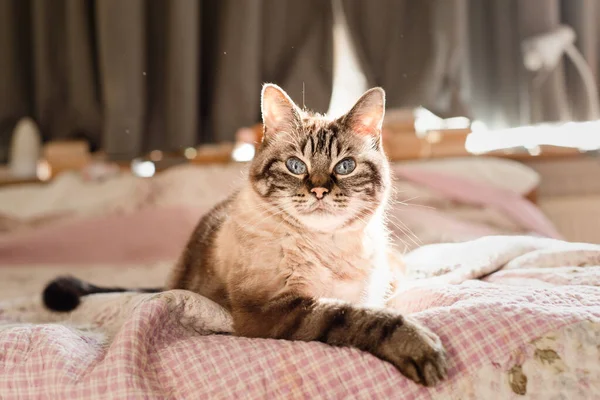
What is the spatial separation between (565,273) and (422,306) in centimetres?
31

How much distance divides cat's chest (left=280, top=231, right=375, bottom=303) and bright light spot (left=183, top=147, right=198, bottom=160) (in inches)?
66.5

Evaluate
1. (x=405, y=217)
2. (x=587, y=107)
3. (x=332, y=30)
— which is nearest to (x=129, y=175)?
(x=332, y=30)

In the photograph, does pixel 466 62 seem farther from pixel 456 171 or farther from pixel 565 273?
pixel 565 273

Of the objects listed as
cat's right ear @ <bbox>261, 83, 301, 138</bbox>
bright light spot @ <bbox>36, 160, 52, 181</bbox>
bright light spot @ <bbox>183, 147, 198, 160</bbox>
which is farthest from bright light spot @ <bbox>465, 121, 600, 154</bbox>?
bright light spot @ <bbox>36, 160, 52, 181</bbox>

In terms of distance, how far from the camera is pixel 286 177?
1030 mm

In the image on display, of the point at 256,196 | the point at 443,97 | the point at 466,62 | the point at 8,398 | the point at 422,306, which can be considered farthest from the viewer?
the point at 466,62

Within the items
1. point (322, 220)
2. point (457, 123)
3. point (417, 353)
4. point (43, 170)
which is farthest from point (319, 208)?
point (43, 170)

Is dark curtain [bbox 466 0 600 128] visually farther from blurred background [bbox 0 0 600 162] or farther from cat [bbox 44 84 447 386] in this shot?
cat [bbox 44 84 447 386]

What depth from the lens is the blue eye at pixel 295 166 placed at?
102cm

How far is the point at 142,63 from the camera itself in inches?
102

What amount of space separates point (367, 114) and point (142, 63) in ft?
6.05

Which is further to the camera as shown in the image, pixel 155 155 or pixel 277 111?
pixel 155 155

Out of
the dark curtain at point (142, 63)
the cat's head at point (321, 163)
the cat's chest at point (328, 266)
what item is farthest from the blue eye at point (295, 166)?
the dark curtain at point (142, 63)

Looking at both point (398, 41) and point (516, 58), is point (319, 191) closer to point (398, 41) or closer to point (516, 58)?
point (398, 41)
